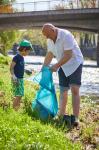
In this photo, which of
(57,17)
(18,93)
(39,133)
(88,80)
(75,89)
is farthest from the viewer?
(57,17)

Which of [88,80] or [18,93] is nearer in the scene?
[18,93]

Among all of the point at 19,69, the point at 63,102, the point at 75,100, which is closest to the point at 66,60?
the point at 75,100

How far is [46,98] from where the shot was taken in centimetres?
889

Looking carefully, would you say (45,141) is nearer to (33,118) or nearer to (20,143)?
(20,143)

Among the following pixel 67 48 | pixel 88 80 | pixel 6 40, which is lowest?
pixel 6 40

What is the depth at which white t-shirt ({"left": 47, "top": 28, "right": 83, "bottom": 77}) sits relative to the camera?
8602 mm

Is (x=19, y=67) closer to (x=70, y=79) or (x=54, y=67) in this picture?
(x=54, y=67)

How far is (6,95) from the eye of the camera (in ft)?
34.3

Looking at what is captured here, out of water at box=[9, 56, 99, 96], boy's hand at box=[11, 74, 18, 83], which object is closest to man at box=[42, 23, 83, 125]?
boy's hand at box=[11, 74, 18, 83]

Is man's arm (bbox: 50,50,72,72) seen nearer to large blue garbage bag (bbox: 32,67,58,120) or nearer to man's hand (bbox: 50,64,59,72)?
man's hand (bbox: 50,64,59,72)

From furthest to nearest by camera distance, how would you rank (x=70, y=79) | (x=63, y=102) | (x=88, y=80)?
(x=88, y=80) < (x=63, y=102) < (x=70, y=79)

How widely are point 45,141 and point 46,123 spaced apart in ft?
4.88

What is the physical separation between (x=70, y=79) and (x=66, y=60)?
397 mm

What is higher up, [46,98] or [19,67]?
[19,67]
